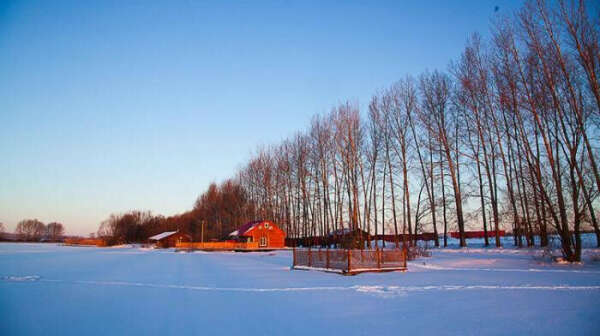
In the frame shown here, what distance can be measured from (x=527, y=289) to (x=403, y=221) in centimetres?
2392

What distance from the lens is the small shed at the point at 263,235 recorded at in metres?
47.8

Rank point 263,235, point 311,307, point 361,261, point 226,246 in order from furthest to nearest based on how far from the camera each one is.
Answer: point 263,235 < point 226,246 < point 361,261 < point 311,307

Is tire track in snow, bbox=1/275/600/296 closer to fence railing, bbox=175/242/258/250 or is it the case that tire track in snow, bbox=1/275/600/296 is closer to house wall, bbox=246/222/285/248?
fence railing, bbox=175/242/258/250

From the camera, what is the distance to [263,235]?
4831 cm

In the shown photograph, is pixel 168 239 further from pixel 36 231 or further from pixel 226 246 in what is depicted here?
pixel 36 231

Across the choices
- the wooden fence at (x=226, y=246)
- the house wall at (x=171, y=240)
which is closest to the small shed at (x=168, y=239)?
the house wall at (x=171, y=240)

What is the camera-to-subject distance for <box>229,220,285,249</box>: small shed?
157 ft

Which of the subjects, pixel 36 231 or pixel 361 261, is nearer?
pixel 361 261

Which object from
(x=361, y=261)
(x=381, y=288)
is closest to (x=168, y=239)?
(x=361, y=261)

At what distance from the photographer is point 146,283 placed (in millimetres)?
12500

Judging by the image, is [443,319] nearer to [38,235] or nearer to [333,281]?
[333,281]

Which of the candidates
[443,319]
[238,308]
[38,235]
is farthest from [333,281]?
[38,235]

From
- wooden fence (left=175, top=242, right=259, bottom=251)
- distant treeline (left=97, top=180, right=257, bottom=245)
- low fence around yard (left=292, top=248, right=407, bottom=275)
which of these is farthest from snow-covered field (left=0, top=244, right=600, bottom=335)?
distant treeline (left=97, top=180, right=257, bottom=245)

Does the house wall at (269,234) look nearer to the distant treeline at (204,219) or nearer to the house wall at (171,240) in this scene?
the distant treeline at (204,219)
